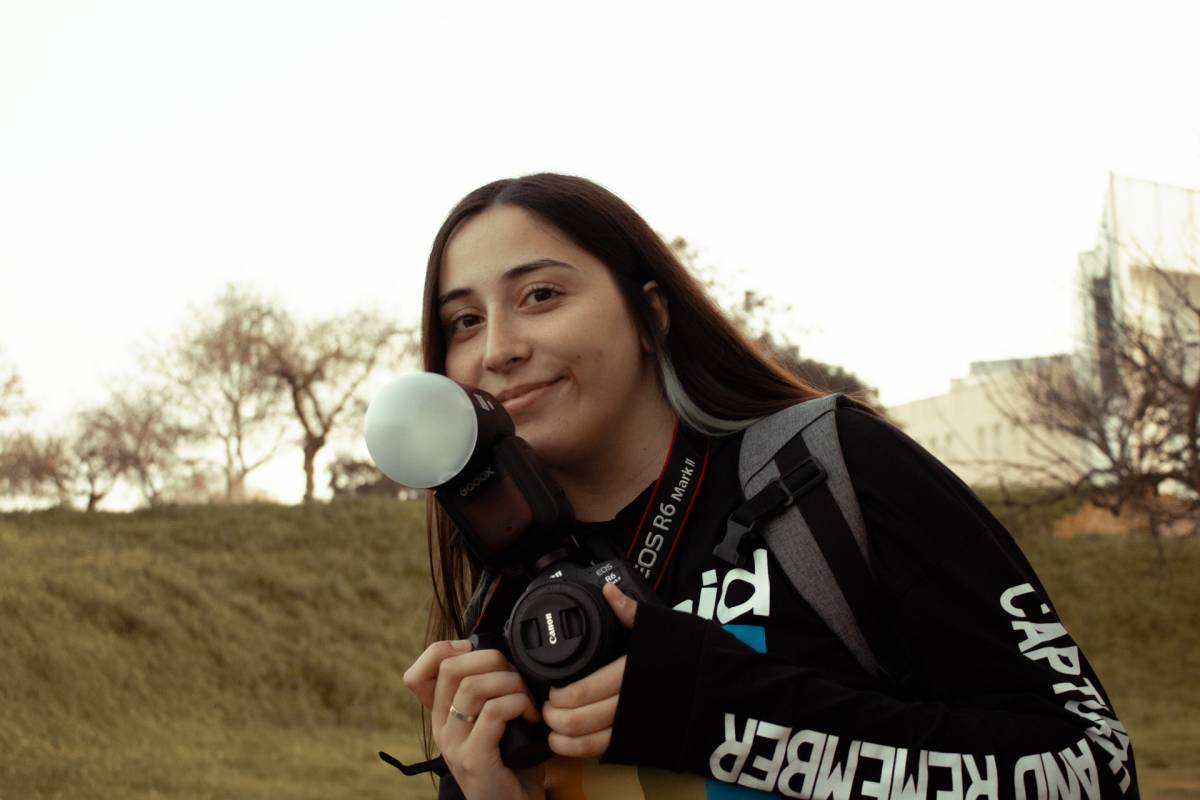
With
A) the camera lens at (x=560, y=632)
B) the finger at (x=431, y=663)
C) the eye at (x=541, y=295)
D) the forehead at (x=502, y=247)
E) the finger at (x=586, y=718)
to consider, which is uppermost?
the forehead at (x=502, y=247)

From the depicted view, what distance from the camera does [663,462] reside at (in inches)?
79.7

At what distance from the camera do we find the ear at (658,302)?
214 centimetres

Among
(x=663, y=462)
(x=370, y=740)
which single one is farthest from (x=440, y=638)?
(x=370, y=740)

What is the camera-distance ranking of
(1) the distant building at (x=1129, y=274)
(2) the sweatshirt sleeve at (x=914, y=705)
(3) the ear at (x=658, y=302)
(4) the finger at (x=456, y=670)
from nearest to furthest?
1. (2) the sweatshirt sleeve at (x=914, y=705)
2. (4) the finger at (x=456, y=670)
3. (3) the ear at (x=658, y=302)
4. (1) the distant building at (x=1129, y=274)

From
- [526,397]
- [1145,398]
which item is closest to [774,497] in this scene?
[526,397]

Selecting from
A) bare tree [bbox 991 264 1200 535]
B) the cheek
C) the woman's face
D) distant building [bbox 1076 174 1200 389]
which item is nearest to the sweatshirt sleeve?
the woman's face

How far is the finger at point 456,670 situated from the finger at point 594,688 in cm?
11

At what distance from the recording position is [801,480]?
1705mm

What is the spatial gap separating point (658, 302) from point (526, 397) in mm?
365

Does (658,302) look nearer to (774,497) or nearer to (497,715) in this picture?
(774,497)

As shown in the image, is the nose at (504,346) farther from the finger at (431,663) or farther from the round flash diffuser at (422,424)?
the finger at (431,663)

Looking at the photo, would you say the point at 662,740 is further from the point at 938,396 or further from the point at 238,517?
the point at 938,396

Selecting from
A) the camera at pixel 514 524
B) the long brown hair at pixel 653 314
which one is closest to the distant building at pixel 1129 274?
the long brown hair at pixel 653 314

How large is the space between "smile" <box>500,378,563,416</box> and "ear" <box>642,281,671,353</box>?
10.5 inches
